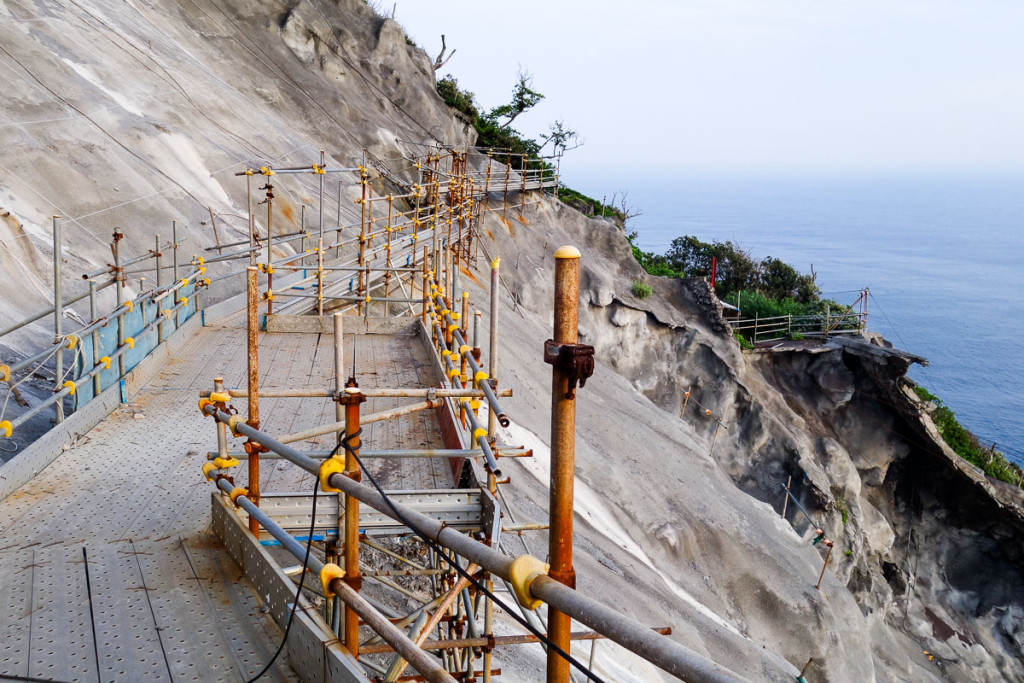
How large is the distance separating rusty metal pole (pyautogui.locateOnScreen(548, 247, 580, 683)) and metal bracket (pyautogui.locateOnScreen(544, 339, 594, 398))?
0.07 feet

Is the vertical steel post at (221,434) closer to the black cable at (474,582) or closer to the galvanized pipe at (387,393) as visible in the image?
the galvanized pipe at (387,393)

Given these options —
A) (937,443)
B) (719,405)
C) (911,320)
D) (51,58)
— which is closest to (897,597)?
(937,443)

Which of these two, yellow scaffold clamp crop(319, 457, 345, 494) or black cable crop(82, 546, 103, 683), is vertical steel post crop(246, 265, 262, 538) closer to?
black cable crop(82, 546, 103, 683)

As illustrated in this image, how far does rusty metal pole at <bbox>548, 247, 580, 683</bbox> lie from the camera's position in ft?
9.35

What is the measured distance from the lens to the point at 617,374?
30.1 m

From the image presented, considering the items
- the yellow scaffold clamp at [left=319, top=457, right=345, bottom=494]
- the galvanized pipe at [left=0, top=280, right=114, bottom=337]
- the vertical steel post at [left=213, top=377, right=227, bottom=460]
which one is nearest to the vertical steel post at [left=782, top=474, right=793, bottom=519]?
the galvanized pipe at [left=0, top=280, right=114, bottom=337]

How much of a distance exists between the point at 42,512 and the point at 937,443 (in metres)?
33.5

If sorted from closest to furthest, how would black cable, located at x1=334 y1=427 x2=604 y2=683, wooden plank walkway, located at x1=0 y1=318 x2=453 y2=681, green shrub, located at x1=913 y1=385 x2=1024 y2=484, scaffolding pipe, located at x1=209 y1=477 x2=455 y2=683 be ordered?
black cable, located at x1=334 y1=427 x2=604 y2=683 → scaffolding pipe, located at x1=209 y1=477 x2=455 y2=683 → wooden plank walkway, located at x1=0 y1=318 x2=453 y2=681 → green shrub, located at x1=913 y1=385 x2=1024 y2=484

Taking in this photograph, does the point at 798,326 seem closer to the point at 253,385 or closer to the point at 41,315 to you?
the point at 41,315

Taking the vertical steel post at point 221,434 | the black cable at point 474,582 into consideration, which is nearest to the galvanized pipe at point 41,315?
the vertical steel post at point 221,434

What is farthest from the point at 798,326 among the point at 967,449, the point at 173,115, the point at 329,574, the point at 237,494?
the point at 329,574

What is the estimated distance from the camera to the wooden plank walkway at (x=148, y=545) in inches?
178

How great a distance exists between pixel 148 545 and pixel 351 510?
9.17ft

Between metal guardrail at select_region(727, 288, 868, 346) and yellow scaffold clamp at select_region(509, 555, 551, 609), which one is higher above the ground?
yellow scaffold clamp at select_region(509, 555, 551, 609)
